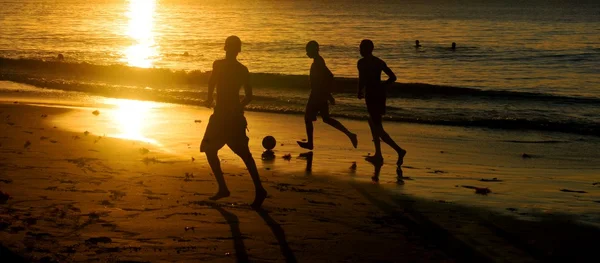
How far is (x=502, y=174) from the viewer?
11.8m

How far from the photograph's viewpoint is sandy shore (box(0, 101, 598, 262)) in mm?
7098

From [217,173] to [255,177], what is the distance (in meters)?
0.47

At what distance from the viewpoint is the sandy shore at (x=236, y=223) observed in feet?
23.3

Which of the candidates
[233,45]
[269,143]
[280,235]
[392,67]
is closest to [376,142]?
[269,143]

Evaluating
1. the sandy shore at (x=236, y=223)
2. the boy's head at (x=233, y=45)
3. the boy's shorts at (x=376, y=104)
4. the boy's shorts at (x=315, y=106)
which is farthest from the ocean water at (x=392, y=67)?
the boy's head at (x=233, y=45)

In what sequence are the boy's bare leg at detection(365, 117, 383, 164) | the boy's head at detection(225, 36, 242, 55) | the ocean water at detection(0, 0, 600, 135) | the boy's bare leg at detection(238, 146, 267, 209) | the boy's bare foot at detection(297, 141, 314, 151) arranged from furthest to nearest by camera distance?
the ocean water at detection(0, 0, 600, 135) → the boy's bare foot at detection(297, 141, 314, 151) → the boy's bare leg at detection(365, 117, 383, 164) → the boy's bare leg at detection(238, 146, 267, 209) → the boy's head at detection(225, 36, 242, 55)

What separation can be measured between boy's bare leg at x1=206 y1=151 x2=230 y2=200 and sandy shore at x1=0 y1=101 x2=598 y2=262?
0.09 meters

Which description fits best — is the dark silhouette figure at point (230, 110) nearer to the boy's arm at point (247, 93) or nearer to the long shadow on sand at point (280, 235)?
the boy's arm at point (247, 93)

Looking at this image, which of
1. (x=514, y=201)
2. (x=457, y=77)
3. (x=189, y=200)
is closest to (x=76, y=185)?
(x=189, y=200)

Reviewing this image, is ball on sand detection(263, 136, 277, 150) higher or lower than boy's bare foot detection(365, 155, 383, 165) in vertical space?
higher

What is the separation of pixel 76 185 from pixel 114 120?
25.5ft

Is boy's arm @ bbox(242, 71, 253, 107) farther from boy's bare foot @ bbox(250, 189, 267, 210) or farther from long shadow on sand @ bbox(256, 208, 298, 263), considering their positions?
long shadow on sand @ bbox(256, 208, 298, 263)

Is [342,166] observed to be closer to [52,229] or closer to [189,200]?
[189,200]

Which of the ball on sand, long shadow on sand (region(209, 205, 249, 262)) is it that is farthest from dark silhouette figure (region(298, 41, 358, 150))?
long shadow on sand (region(209, 205, 249, 262))
